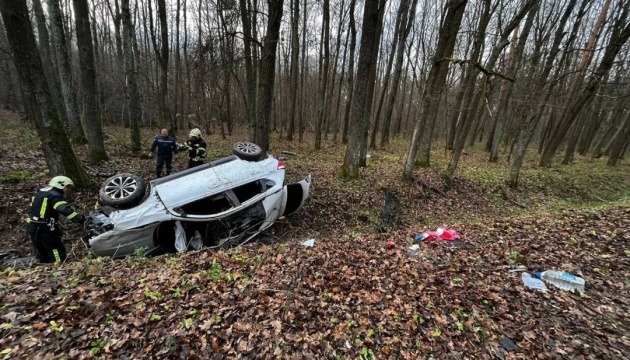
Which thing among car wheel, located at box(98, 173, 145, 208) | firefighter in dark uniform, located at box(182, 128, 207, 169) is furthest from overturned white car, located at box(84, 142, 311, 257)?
firefighter in dark uniform, located at box(182, 128, 207, 169)

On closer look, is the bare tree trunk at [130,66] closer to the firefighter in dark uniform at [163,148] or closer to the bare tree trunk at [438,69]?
the firefighter in dark uniform at [163,148]

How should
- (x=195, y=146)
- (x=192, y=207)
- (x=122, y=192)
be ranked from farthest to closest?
(x=195, y=146), (x=192, y=207), (x=122, y=192)

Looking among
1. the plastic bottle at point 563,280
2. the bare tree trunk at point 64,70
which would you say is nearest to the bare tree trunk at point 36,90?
the bare tree trunk at point 64,70

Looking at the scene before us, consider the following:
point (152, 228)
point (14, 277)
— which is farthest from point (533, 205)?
point (14, 277)

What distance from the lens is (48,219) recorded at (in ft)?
15.7

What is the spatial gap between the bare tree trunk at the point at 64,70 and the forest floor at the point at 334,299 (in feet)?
17.7

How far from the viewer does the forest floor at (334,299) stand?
114 inches

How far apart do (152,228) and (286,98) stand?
2831 centimetres

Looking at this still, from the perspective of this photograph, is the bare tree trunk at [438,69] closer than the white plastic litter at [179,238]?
No

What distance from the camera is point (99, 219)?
482 cm

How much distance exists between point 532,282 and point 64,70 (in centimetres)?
1501

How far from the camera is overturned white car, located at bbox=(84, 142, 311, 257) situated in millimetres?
4884

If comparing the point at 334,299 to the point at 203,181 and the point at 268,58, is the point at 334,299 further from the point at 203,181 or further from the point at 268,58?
the point at 268,58

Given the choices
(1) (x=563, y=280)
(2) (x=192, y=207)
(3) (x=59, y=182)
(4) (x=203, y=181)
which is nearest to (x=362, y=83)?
(4) (x=203, y=181)
